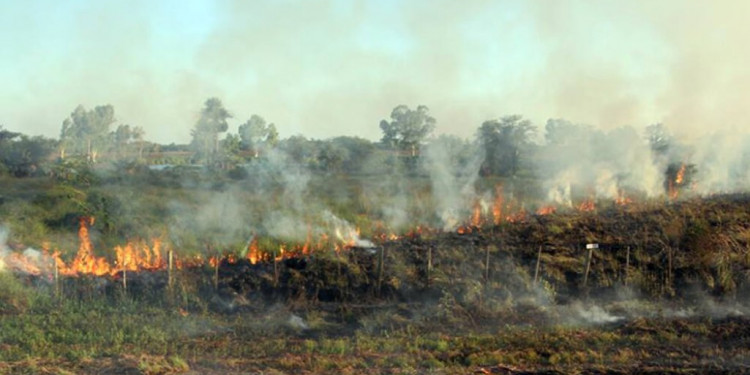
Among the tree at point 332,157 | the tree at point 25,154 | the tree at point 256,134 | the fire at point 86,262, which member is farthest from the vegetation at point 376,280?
the tree at point 256,134

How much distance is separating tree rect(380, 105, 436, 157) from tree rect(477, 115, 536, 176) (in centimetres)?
865

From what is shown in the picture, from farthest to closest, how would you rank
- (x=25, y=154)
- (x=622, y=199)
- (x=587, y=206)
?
1. (x=25, y=154)
2. (x=622, y=199)
3. (x=587, y=206)

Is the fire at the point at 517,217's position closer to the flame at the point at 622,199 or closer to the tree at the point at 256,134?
the flame at the point at 622,199

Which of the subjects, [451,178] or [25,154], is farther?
[25,154]

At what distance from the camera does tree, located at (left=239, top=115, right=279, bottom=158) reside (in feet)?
153

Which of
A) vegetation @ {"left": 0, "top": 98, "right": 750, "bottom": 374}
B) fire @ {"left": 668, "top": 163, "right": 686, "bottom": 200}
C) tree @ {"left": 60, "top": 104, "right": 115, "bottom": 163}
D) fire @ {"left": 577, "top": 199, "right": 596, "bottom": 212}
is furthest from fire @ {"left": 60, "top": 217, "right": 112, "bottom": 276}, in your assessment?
tree @ {"left": 60, "top": 104, "right": 115, "bottom": 163}

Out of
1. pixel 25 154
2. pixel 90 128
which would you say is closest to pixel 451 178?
pixel 25 154

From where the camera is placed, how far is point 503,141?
1484 inches

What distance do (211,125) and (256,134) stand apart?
23.1ft

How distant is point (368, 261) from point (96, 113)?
44648 millimetres

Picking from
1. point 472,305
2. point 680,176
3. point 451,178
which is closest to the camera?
point 472,305

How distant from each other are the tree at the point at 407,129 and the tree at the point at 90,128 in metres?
24.0

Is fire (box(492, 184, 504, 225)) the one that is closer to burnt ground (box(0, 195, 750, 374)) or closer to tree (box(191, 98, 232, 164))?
burnt ground (box(0, 195, 750, 374))

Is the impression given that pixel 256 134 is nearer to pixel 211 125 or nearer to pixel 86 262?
pixel 211 125
